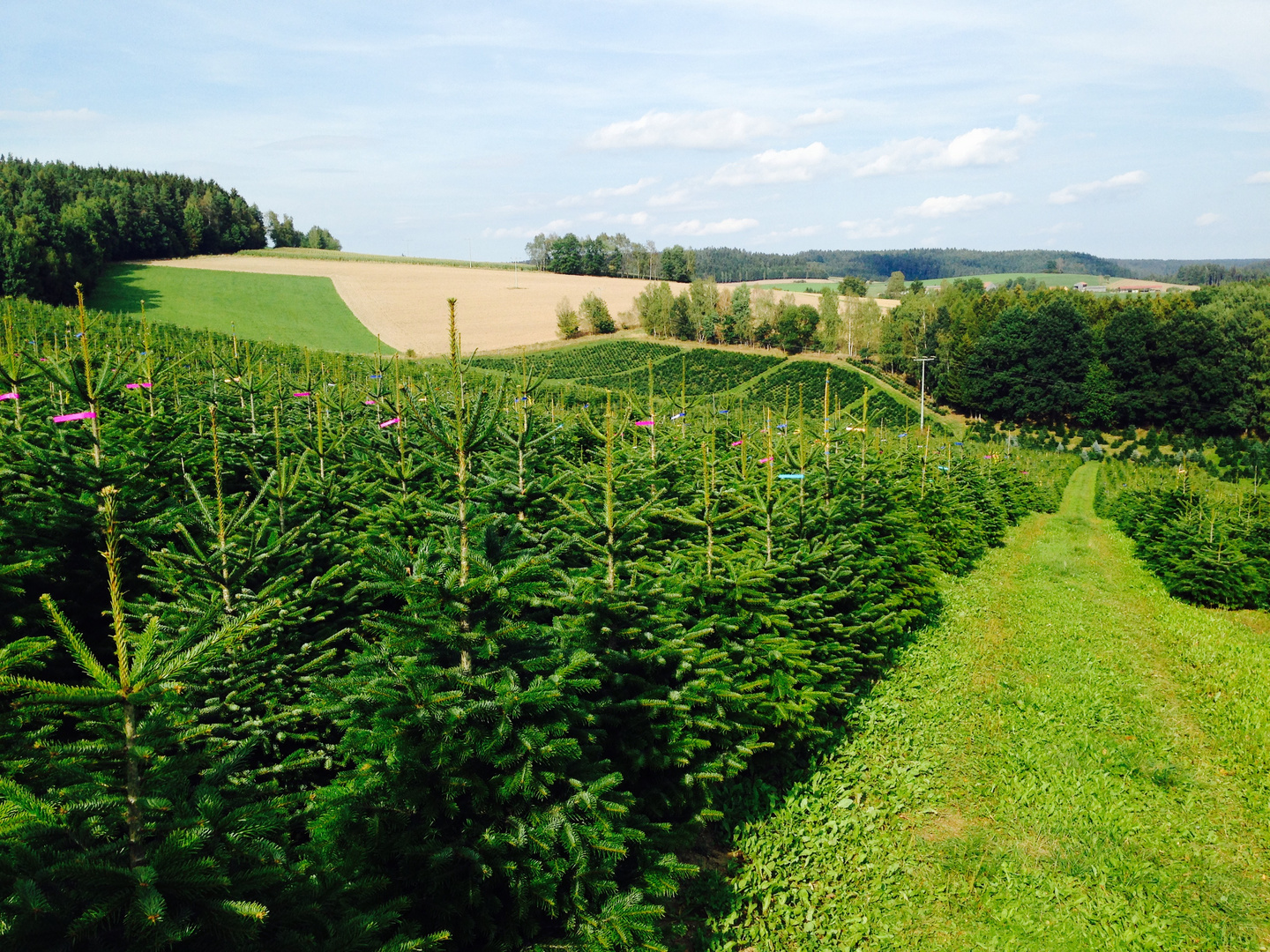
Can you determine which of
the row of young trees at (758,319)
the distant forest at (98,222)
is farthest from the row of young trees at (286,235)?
the row of young trees at (758,319)

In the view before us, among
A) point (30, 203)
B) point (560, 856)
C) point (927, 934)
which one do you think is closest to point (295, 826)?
point (560, 856)

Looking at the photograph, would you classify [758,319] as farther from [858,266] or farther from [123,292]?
[858,266]

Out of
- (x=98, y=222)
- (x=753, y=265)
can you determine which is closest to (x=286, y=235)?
(x=98, y=222)

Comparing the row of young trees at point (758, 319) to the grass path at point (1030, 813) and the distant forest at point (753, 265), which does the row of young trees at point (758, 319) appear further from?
the grass path at point (1030, 813)

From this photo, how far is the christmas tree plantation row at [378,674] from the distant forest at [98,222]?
55.4 meters

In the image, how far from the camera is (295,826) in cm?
416

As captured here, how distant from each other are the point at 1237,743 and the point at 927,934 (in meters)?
6.10

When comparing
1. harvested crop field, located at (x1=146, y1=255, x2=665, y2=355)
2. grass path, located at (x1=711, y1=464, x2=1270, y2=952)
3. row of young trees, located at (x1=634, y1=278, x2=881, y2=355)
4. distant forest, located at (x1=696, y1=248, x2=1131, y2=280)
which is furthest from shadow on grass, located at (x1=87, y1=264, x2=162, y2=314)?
distant forest, located at (x1=696, y1=248, x2=1131, y2=280)

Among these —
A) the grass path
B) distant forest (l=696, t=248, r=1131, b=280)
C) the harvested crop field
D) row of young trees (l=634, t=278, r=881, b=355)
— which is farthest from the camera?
distant forest (l=696, t=248, r=1131, b=280)

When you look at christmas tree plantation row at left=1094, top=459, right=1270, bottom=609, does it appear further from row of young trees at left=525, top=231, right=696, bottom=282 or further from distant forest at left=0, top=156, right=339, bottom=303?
row of young trees at left=525, top=231, right=696, bottom=282

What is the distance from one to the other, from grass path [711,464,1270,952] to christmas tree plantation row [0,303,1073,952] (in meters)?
0.90

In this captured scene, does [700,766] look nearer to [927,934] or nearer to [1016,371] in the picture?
[927,934]

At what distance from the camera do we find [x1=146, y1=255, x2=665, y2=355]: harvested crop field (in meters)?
62.8

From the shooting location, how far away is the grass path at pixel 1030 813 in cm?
587
